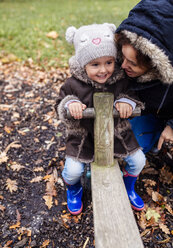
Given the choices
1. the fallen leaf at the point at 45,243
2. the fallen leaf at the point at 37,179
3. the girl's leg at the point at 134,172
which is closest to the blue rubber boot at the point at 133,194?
the girl's leg at the point at 134,172

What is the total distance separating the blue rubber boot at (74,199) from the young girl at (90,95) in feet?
0.03

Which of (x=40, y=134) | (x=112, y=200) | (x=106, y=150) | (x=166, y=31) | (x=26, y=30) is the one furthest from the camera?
(x=26, y=30)

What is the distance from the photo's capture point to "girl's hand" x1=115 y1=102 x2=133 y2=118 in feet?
6.14

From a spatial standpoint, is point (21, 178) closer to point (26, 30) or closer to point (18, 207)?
point (18, 207)

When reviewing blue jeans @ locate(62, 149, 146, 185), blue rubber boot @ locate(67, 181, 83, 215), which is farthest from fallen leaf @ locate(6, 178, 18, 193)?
blue jeans @ locate(62, 149, 146, 185)

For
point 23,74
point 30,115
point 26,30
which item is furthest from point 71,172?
point 26,30

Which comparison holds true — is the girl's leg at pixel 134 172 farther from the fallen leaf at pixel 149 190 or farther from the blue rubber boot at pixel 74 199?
the blue rubber boot at pixel 74 199

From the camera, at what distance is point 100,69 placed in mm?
1933

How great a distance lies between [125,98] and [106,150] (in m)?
0.50

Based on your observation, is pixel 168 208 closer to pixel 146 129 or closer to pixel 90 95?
pixel 146 129

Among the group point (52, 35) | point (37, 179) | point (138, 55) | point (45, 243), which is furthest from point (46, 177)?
point (52, 35)

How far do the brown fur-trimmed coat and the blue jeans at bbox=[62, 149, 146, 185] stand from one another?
0.06 metres

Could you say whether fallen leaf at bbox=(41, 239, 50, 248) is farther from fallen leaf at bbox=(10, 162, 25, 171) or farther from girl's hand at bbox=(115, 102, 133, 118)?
girl's hand at bbox=(115, 102, 133, 118)

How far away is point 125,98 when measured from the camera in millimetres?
2002
